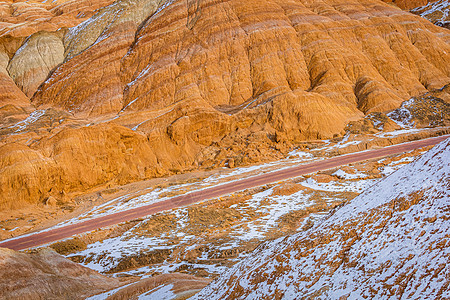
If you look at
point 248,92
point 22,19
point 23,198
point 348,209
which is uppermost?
point 22,19

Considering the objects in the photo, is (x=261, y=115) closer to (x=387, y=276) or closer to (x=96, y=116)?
(x=96, y=116)

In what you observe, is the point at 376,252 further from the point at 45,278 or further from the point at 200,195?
the point at 200,195

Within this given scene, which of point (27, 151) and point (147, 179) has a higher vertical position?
point (27, 151)

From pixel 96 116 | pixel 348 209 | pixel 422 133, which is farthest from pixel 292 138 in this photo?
pixel 348 209

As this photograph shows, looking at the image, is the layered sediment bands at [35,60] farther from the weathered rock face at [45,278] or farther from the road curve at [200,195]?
the weathered rock face at [45,278]

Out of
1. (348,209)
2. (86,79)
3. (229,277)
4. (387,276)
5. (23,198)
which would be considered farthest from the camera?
(86,79)

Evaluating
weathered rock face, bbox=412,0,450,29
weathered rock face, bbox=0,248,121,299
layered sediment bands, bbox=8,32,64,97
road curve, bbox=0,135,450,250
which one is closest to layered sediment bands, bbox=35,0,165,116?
layered sediment bands, bbox=8,32,64,97
